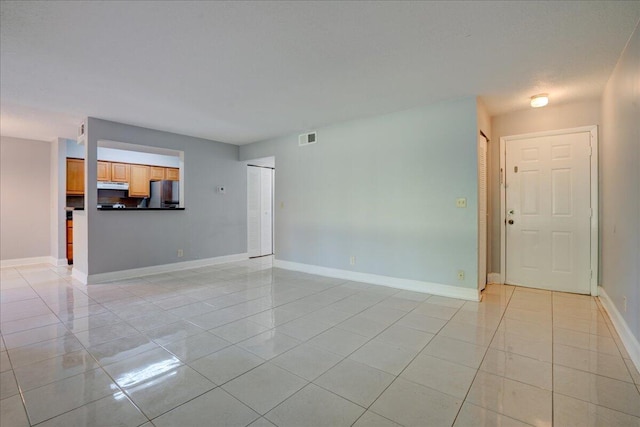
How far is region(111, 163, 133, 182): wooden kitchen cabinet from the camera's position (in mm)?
7055

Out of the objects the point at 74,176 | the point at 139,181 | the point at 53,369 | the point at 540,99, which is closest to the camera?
the point at 53,369

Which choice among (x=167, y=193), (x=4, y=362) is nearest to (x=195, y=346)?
(x=4, y=362)

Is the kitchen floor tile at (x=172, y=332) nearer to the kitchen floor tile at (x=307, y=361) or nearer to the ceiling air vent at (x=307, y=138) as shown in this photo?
the kitchen floor tile at (x=307, y=361)

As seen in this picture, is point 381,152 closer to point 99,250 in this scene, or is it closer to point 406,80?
point 406,80

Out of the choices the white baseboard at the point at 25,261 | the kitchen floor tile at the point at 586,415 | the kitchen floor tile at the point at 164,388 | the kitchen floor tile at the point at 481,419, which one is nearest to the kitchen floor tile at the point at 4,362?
the kitchen floor tile at the point at 164,388

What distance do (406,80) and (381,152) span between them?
1.28m

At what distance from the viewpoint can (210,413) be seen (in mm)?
1640

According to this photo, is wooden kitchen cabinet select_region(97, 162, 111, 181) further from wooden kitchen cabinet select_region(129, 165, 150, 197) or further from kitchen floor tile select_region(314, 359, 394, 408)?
kitchen floor tile select_region(314, 359, 394, 408)

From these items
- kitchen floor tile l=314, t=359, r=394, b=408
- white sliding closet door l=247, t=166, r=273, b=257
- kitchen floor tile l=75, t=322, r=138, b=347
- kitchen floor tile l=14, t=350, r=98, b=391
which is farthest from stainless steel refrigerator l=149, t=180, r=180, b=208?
kitchen floor tile l=314, t=359, r=394, b=408

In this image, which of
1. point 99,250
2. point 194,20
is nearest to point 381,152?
point 194,20

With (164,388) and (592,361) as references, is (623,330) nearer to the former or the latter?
(592,361)

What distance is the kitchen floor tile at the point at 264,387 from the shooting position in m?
1.74

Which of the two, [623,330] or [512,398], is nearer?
[512,398]

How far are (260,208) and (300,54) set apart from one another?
4.77m
